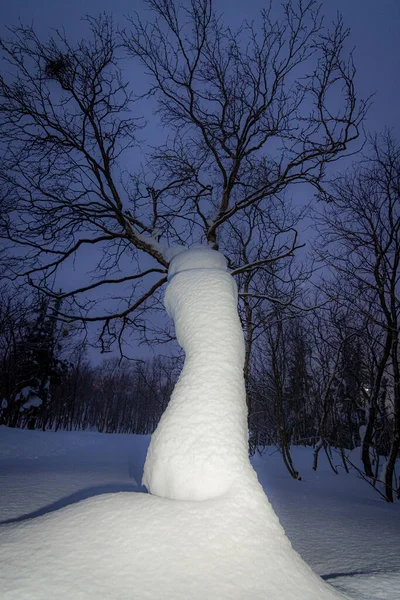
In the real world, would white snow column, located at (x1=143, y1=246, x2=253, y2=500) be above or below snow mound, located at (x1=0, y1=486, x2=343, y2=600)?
above

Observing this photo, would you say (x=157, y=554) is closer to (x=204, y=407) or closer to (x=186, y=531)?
(x=186, y=531)

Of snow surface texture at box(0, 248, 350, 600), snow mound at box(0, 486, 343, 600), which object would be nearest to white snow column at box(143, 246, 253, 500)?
snow surface texture at box(0, 248, 350, 600)

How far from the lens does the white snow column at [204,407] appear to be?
1.54 metres

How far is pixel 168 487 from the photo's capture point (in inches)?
62.1

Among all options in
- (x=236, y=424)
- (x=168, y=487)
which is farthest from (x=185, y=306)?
(x=168, y=487)

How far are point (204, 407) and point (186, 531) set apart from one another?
60 centimetres

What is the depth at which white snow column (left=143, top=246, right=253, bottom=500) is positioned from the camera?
1536mm

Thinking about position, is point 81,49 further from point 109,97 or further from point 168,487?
point 168,487

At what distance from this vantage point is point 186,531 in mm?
1265

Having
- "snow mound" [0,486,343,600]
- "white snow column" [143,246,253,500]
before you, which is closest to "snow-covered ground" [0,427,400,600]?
"snow mound" [0,486,343,600]

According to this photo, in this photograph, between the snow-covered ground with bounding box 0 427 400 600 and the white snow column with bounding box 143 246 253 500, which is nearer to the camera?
the snow-covered ground with bounding box 0 427 400 600

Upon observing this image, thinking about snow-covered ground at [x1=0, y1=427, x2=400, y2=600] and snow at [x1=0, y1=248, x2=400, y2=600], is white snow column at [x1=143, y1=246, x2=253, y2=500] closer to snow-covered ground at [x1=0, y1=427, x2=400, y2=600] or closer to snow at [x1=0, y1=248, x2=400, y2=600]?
snow at [x1=0, y1=248, x2=400, y2=600]

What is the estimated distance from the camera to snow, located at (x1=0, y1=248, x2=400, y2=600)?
1047 millimetres

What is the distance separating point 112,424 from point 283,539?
4982cm
